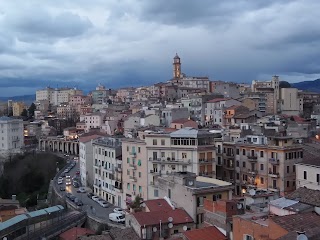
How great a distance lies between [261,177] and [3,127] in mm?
63539

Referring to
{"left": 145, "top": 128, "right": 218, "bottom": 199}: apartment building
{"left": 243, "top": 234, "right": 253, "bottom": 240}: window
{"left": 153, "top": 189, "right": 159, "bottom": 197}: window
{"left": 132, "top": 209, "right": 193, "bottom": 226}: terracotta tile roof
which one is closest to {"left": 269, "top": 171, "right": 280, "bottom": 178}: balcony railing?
{"left": 145, "top": 128, "right": 218, "bottom": 199}: apartment building

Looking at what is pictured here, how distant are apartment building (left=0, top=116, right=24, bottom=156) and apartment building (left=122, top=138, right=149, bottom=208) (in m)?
50.3

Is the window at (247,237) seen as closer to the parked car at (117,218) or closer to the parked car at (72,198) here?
the parked car at (117,218)

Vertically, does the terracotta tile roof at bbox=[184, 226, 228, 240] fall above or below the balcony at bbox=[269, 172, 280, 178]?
below

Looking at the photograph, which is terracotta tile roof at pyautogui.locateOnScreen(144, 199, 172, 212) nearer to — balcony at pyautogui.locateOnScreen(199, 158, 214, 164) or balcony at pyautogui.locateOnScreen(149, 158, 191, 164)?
balcony at pyautogui.locateOnScreen(149, 158, 191, 164)

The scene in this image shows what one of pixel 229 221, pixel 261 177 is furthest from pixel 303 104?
pixel 229 221

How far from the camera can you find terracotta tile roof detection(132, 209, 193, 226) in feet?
94.0

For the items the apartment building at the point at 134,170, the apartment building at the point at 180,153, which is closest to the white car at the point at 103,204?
the apartment building at the point at 134,170

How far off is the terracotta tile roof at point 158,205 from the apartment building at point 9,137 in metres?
64.3

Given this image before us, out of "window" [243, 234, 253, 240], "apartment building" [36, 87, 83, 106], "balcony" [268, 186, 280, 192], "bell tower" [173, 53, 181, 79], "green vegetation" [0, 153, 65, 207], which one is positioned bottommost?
"green vegetation" [0, 153, 65, 207]

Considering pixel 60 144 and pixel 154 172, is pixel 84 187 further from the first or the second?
pixel 60 144

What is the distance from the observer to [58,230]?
38750mm

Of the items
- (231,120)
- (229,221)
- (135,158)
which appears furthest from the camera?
(231,120)

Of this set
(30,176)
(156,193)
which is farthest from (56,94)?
(156,193)
